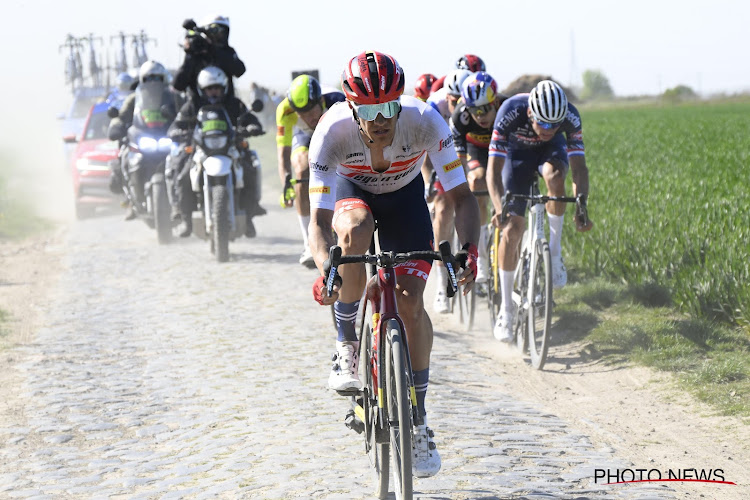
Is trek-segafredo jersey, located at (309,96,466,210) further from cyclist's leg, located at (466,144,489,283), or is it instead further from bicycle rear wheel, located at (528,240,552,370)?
cyclist's leg, located at (466,144,489,283)

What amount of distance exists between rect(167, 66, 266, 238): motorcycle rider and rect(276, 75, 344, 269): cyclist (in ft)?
10.4

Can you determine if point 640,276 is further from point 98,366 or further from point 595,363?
point 98,366

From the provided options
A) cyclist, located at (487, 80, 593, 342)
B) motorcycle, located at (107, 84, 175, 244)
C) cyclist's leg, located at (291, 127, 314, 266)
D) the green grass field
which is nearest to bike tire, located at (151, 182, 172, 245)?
motorcycle, located at (107, 84, 175, 244)

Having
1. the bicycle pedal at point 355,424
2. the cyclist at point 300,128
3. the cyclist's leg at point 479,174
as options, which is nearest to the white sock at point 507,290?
the cyclist's leg at point 479,174

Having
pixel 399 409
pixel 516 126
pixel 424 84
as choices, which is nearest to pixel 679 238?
pixel 516 126

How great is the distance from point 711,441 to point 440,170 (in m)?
2.48

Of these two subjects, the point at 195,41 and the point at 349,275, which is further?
the point at 195,41

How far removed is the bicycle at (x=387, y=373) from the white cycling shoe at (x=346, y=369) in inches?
3.9

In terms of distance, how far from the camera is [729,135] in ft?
104

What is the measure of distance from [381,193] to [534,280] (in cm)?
339

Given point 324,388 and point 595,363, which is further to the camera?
point 595,363

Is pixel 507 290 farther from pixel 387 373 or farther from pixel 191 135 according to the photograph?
pixel 191 135

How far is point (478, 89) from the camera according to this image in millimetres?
9141

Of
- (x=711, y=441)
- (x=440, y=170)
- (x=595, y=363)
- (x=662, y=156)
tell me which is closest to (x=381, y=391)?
(x=440, y=170)
